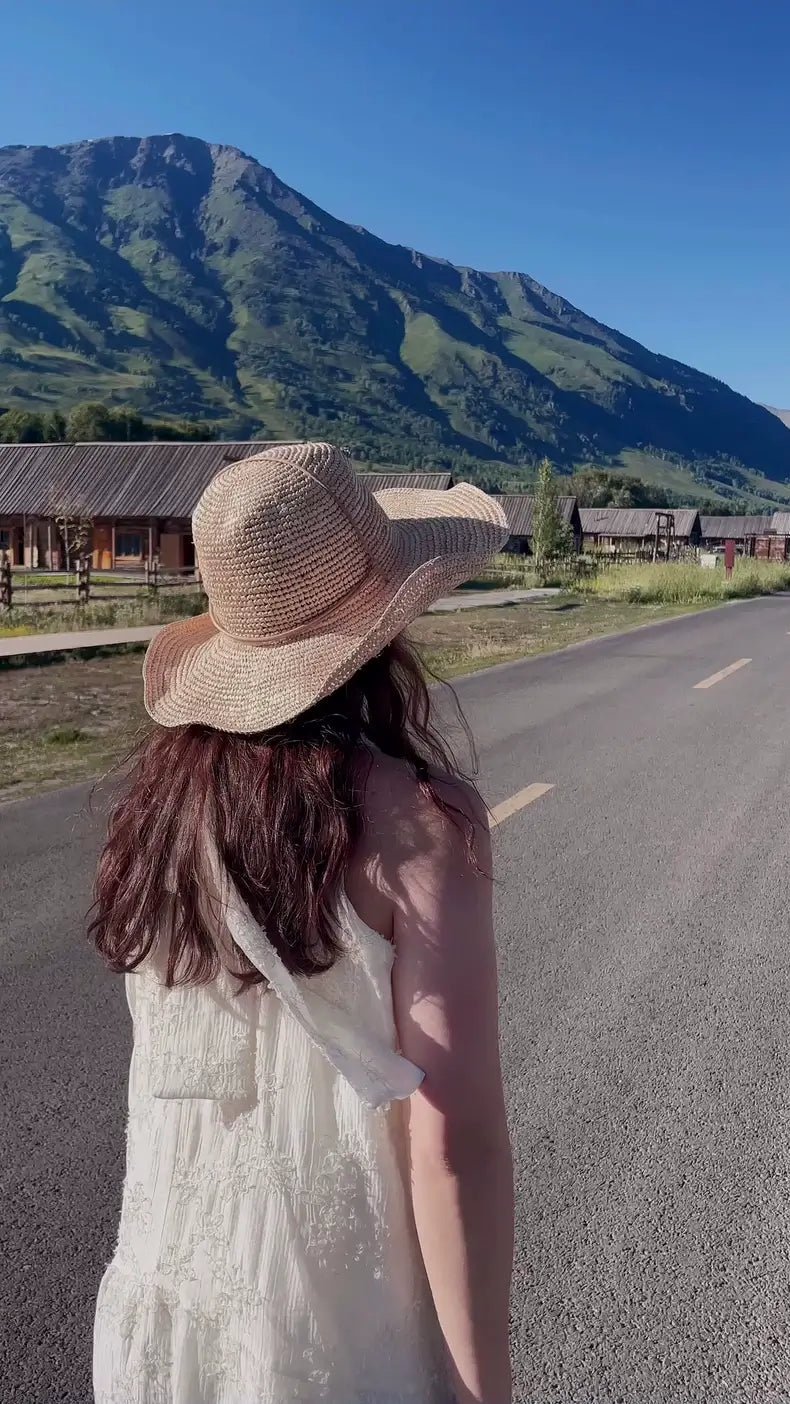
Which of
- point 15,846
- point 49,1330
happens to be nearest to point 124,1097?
point 49,1330

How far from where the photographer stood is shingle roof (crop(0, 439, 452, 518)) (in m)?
49.0

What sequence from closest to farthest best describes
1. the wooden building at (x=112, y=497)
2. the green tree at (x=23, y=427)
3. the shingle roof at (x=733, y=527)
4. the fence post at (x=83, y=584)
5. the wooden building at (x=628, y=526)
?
1. the fence post at (x=83, y=584)
2. the wooden building at (x=112, y=497)
3. the wooden building at (x=628, y=526)
4. the green tree at (x=23, y=427)
5. the shingle roof at (x=733, y=527)

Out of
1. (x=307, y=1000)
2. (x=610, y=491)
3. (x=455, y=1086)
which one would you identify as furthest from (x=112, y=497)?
(x=610, y=491)

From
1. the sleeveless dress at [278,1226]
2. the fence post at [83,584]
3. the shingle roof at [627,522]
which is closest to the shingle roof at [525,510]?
the shingle roof at [627,522]

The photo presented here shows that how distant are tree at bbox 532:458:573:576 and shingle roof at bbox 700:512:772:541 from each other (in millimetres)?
78247

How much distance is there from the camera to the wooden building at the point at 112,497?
48.5 metres

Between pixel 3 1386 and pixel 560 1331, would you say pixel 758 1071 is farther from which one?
pixel 3 1386

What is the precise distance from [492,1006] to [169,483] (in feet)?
166

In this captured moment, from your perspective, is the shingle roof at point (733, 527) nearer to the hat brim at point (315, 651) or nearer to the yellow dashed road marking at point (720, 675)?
the yellow dashed road marking at point (720, 675)

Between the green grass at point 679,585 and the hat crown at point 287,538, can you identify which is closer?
the hat crown at point 287,538

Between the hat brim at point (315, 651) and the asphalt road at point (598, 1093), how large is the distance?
178cm

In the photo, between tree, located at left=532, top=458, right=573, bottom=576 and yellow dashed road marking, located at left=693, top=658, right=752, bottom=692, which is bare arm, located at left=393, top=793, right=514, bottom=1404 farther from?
tree, located at left=532, top=458, right=573, bottom=576

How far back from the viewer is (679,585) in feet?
112

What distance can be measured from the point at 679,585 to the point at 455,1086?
3423 cm
